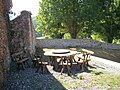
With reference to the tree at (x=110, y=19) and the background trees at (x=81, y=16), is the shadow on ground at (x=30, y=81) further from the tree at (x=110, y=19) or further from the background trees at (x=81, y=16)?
the tree at (x=110, y=19)

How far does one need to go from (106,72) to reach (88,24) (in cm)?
2192

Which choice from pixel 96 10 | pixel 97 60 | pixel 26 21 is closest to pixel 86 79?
pixel 97 60

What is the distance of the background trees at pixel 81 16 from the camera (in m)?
31.5

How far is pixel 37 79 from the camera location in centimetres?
1059

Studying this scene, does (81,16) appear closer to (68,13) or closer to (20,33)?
(68,13)

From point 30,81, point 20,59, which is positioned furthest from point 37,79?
point 20,59

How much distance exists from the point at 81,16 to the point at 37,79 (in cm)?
2206

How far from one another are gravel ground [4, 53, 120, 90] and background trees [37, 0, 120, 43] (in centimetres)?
1916

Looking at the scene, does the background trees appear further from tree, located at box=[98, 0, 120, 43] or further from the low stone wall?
the low stone wall

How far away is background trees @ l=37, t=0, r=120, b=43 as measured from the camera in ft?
103

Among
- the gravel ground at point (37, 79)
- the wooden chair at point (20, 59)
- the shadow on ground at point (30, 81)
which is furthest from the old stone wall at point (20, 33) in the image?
the shadow on ground at point (30, 81)

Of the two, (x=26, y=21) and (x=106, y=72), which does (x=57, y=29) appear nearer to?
(x=26, y=21)

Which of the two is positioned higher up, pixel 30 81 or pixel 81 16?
pixel 81 16

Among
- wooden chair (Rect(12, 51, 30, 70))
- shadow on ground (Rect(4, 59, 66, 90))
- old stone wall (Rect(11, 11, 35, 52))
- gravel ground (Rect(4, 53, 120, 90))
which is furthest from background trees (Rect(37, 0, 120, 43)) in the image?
shadow on ground (Rect(4, 59, 66, 90))
